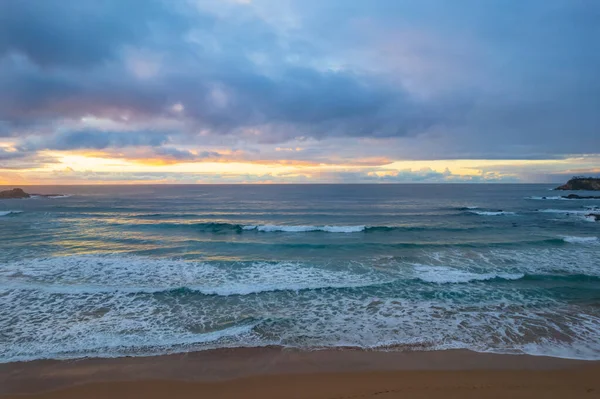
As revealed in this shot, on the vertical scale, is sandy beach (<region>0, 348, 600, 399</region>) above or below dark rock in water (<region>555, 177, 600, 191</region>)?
below

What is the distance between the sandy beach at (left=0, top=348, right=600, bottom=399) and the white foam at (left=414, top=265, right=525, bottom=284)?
622cm

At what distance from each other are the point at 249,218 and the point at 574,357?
30093mm

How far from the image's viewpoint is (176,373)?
7.16m

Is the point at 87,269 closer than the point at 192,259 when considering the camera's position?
Yes

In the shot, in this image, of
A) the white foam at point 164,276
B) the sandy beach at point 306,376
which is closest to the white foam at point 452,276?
the white foam at point 164,276

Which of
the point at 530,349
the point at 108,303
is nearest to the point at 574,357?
the point at 530,349

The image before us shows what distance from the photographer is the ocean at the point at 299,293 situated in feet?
28.2

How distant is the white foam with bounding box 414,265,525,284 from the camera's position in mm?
13820

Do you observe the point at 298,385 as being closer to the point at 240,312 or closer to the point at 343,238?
the point at 240,312

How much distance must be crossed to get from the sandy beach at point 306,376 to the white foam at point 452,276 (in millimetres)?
6224

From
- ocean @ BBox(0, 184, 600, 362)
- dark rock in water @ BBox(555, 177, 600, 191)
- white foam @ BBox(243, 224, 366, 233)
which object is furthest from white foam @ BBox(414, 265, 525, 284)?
dark rock in water @ BBox(555, 177, 600, 191)

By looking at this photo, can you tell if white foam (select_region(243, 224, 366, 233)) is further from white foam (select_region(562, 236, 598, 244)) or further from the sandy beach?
the sandy beach

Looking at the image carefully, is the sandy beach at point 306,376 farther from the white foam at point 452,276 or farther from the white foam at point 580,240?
the white foam at point 580,240

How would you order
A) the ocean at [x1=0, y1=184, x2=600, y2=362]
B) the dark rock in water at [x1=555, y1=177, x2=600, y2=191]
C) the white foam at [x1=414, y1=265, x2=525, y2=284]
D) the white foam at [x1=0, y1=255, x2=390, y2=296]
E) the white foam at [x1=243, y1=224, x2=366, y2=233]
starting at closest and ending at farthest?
1. the ocean at [x1=0, y1=184, x2=600, y2=362]
2. the white foam at [x1=0, y1=255, x2=390, y2=296]
3. the white foam at [x1=414, y1=265, x2=525, y2=284]
4. the white foam at [x1=243, y1=224, x2=366, y2=233]
5. the dark rock in water at [x1=555, y1=177, x2=600, y2=191]
